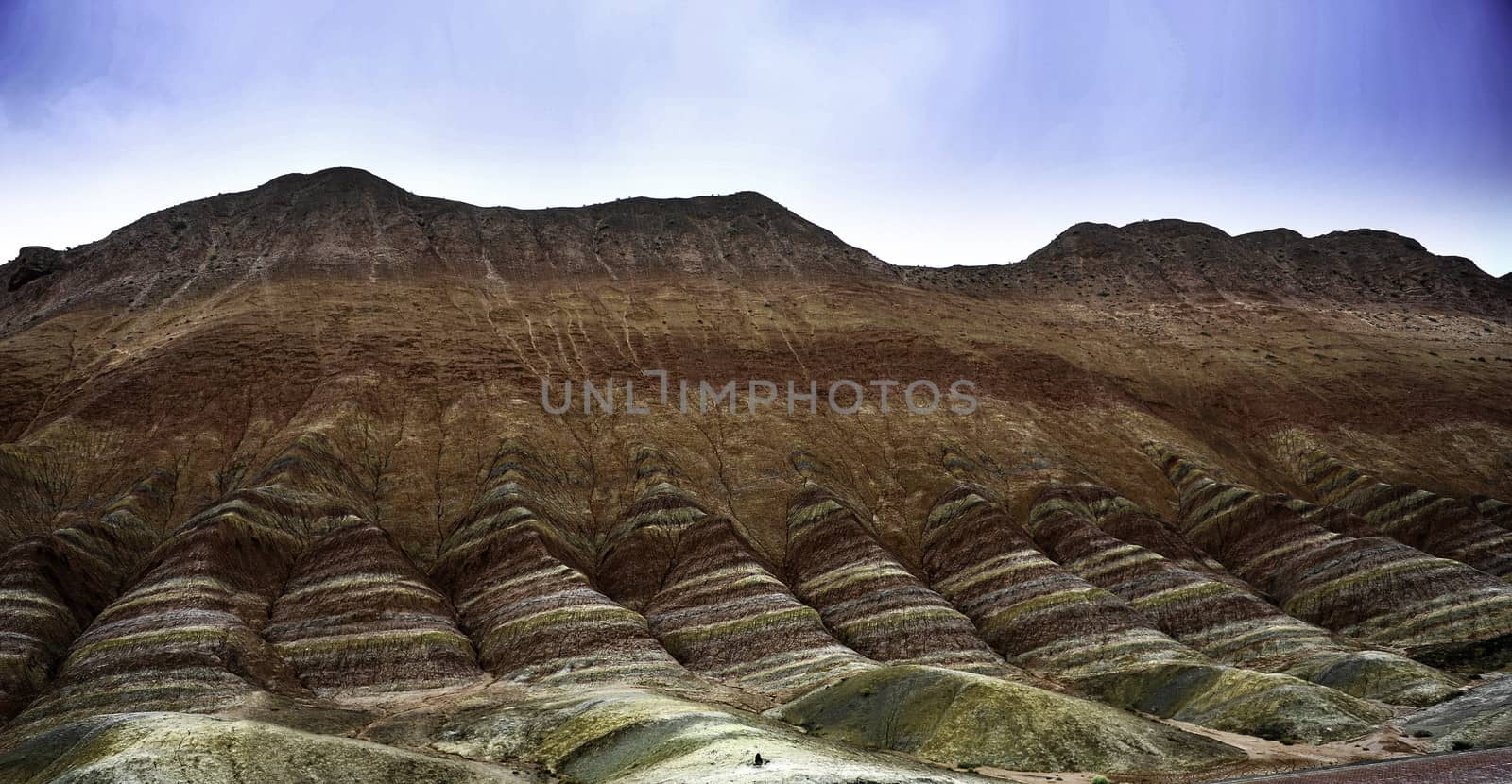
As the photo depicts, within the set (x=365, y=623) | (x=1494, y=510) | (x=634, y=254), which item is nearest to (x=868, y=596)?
(x=365, y=623)

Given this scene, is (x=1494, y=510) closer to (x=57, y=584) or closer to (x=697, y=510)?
(x=697, y=510)

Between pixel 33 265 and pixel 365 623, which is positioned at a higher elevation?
pixel 33 265

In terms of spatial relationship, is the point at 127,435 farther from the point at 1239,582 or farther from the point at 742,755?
the point at 1239,582

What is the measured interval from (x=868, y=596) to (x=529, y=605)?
2148 centimetres

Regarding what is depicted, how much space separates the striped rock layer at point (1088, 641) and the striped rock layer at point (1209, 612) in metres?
3.01

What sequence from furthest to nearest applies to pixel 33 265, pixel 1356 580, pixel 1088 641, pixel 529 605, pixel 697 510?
pixel 33 265 < pixel 697 510 < pixel 1356 580 < pixel 529 605 < pixel 1088 641

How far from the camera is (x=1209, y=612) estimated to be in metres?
64.0

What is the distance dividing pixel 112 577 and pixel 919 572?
52.1 metres

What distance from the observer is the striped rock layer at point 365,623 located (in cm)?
5522

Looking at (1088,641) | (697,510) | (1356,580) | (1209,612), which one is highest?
(697,510)

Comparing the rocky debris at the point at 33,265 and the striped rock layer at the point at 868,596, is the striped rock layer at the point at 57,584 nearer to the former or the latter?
the striped rock layer at the point at 868,596

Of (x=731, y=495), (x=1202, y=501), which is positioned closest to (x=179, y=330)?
(x=731, y=495)

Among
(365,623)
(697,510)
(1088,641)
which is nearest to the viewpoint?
(365,623)

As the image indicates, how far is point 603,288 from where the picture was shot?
107 metres
